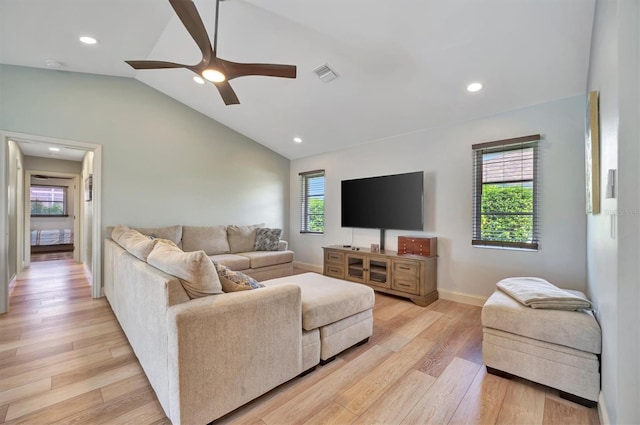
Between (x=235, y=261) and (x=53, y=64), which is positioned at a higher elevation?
(x=53, y=64)

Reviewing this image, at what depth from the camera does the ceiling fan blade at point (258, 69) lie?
219cm

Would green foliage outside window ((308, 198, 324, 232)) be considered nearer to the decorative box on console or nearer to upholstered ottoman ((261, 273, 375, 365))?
the decorative box on console

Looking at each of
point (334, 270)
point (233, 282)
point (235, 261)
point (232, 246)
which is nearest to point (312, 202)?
point (334, 270)

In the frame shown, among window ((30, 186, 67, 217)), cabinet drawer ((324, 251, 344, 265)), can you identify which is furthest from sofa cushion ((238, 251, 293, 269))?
window ((30, 186, 67, 217))

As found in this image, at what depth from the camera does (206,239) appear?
176 inches

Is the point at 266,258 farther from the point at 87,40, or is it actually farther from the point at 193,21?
the point at 87,40

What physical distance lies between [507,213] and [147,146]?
16.8 ft

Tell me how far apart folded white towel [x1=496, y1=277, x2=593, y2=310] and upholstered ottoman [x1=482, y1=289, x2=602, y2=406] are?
39 mm

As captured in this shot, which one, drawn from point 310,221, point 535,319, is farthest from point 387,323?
point 310,221

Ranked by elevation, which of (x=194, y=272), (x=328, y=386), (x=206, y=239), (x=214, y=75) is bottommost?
(x=328, y=386)

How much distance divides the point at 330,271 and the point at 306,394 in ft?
9.18

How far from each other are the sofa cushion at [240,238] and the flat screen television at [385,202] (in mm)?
1740

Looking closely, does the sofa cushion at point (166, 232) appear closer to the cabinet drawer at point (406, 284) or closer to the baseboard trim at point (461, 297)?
the cabinet drawer at point (406, 284)

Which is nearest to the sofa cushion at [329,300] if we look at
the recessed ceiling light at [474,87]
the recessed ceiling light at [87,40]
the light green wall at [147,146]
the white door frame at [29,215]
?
the recessed ceiling light at [474,87]
